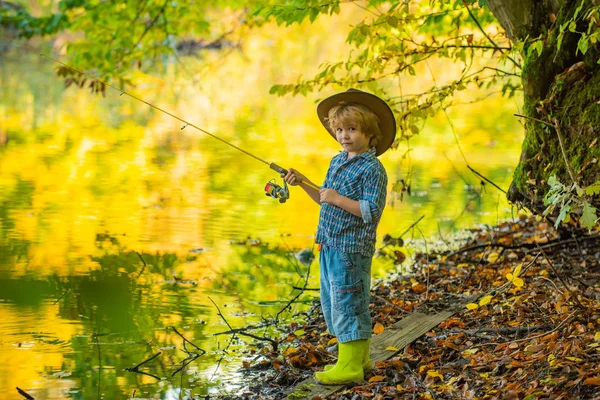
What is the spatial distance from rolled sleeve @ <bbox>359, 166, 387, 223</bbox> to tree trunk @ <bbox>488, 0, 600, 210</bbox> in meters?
1.24

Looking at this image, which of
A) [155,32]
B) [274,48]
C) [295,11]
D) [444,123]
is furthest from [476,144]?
[274,48]

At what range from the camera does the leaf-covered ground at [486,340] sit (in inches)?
148

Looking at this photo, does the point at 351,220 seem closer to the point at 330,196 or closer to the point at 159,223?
the point at 330,196

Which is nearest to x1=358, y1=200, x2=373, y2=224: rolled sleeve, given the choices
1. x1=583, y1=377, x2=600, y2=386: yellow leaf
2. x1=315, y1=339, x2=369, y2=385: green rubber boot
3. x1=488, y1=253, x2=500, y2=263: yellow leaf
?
x1=315, y1=339, x2=369, y2=385: green rubber boot

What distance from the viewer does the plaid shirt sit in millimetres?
→ 4059

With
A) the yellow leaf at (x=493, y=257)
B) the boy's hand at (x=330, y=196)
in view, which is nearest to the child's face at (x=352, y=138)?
the boy's hand at (x=330, y=196)

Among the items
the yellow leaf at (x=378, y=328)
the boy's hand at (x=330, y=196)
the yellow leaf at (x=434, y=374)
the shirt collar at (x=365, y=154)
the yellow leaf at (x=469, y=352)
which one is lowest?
the yellow leaf at (x=434, y=374)

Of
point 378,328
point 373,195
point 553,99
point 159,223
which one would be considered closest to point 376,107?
point 373,195

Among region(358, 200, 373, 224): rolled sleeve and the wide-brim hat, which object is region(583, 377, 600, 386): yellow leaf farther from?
the wide-brim hat

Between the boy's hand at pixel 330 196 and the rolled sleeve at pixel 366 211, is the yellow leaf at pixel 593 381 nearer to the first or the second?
the rolled sleeve at pixel 366 211

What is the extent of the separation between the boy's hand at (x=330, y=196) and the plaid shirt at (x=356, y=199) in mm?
64

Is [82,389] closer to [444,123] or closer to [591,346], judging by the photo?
[591,346]

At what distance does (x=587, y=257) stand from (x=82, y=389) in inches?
137

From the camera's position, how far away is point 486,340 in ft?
14.9
